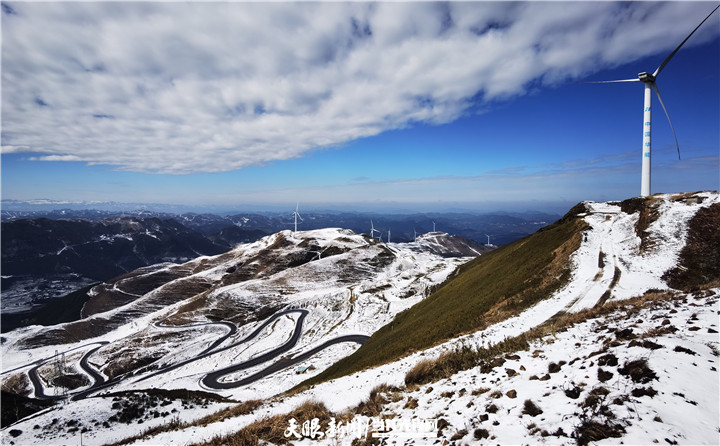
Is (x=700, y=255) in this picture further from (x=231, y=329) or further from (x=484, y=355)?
(x=231, y=329)

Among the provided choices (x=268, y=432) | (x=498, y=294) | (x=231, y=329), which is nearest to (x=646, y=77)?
(x=498, y=294)

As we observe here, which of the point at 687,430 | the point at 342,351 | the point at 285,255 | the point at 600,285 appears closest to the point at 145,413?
the point at 687,430

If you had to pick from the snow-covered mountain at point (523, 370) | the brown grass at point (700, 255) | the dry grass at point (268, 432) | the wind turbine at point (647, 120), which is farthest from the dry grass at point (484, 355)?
the wind turbine at point (647, 120)

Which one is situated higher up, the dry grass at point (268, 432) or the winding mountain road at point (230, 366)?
the dry grass at point (268, 432)

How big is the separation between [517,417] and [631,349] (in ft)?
17.9

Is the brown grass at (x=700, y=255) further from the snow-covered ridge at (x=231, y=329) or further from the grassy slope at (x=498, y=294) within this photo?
the snow-covered ridge at (x=231, y=329)

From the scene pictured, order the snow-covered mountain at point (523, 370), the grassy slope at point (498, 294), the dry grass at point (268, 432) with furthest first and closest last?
the grassy slope at point (498, 294)
the dry grass at point (268, 432)
the snow-covered mountain at point (523, 370)

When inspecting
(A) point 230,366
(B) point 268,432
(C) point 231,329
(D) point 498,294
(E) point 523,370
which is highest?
(E) point 523,370

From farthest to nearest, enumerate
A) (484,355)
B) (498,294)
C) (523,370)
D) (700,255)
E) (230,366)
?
(230,366) < (498,294) < (700,255) < (484,355) < (523,370)

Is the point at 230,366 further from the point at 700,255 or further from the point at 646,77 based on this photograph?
the point at 646,77

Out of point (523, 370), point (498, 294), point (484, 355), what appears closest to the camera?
point (523, 370)

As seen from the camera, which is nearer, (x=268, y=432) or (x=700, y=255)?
(x=268, y=432)

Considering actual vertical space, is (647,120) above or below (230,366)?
above

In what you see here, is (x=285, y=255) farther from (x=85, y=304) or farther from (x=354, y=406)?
(x=354, y=406)
